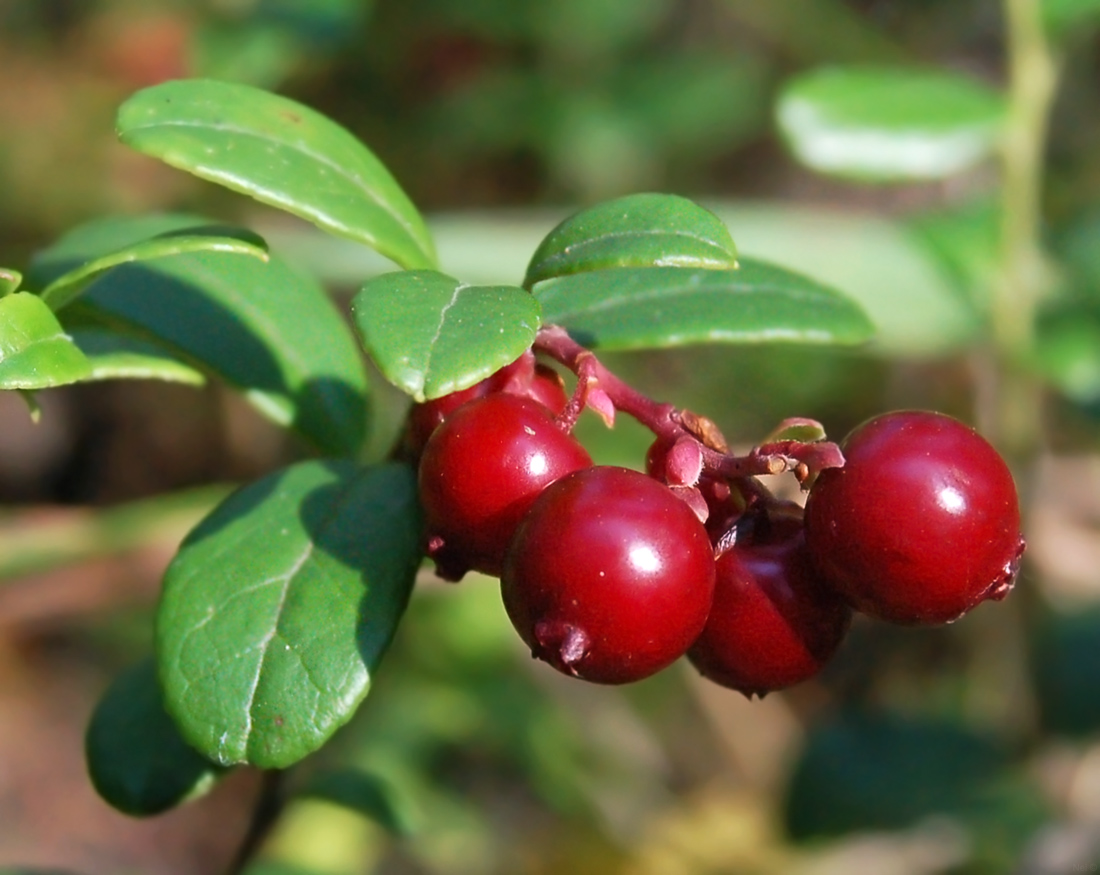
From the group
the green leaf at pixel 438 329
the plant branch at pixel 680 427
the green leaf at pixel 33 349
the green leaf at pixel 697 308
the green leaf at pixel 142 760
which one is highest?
the green leaf at pixel 438 329

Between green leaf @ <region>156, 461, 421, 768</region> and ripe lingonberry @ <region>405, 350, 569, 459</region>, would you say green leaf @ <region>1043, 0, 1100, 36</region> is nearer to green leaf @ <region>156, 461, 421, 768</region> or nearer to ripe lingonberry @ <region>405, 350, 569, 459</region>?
ripe lingonberry @ <region>405, 350, 569, 459</region>

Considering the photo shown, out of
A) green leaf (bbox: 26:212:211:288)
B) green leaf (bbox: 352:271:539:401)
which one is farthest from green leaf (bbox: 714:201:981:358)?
green leaf (bbox: 352:271:539:401)

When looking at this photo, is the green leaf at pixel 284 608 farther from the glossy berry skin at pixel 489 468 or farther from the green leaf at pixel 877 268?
the green leaf at pixel 877 268

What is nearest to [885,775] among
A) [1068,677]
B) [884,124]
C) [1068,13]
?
[1068,677]

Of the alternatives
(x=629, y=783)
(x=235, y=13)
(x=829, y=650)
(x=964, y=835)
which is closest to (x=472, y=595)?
(x=629, y=783)

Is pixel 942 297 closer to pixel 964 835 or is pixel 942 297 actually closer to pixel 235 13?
pixel 964 835

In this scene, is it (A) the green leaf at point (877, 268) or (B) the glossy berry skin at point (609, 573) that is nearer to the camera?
(B) the glossy berry skin at point (609, 573)

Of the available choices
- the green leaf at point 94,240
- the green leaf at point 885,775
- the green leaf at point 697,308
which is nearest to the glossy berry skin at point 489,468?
the green leaf at point 697,308
